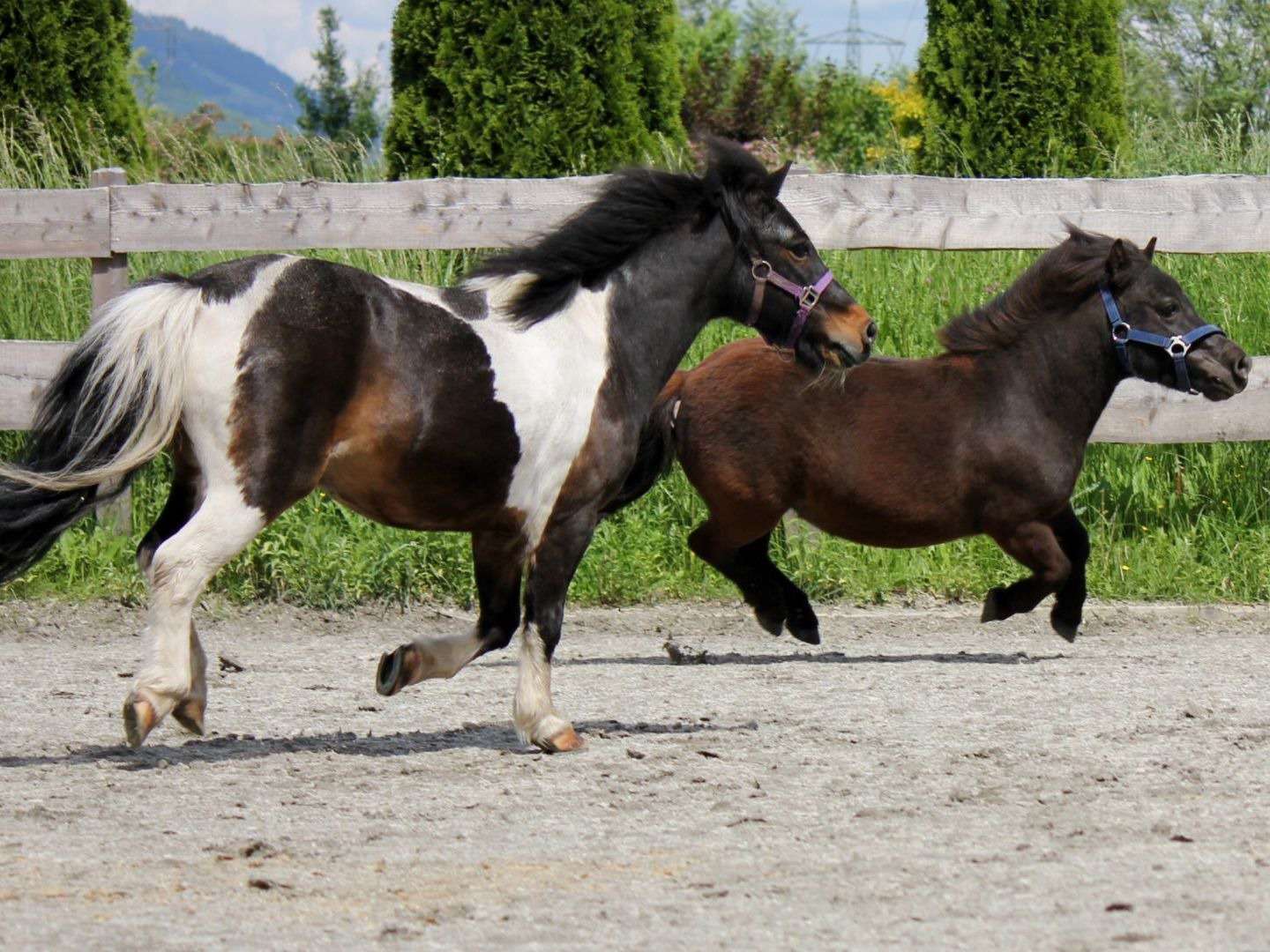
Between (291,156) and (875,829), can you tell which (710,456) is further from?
(291,156)

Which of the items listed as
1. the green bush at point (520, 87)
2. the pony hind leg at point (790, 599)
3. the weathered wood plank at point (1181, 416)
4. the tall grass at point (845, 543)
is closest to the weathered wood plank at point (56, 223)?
the tall grass at point (845, 543)

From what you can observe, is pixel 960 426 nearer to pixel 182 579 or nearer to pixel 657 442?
pixel 657 442

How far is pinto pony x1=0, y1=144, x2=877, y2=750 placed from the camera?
444cm

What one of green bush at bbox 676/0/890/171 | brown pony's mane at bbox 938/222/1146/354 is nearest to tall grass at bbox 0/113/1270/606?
brown pony's mane at bbox 938/222/1146/354

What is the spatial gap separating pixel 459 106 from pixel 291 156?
4.51 feet

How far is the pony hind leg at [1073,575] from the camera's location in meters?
6.65

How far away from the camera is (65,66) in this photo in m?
10.8

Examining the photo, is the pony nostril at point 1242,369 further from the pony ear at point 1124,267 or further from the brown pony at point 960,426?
the pony ear at point 1124,267

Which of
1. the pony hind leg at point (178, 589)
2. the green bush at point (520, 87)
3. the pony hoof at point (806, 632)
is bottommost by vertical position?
the pony hoof at point (806, 632)

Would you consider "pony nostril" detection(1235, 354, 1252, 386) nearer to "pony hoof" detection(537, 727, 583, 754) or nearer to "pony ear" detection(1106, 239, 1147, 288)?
"pony ear" detection(1106, 239, 1147, 288)

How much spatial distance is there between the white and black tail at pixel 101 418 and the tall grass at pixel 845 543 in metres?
3.22

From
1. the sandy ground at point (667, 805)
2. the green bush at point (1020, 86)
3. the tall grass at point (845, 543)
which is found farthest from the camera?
the green bush at point (1020, 86)

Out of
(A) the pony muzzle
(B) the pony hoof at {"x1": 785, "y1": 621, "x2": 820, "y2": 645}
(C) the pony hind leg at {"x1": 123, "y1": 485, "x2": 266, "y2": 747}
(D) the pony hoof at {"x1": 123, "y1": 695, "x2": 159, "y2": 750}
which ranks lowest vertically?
(B) the pony hoof at {"x1": 785, "y1": 621, "x2": 820, "y2": 645}

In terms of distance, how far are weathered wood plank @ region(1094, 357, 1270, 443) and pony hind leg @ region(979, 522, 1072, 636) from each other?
4.97ft
